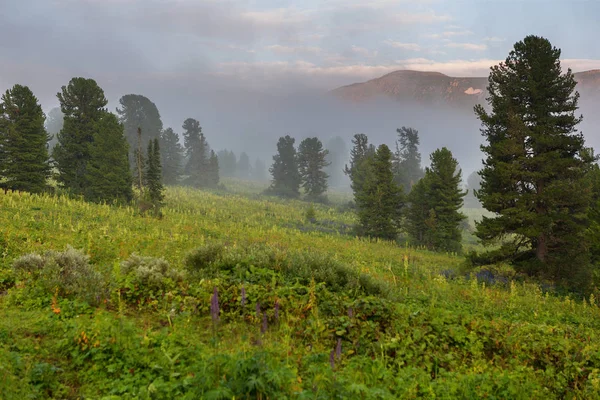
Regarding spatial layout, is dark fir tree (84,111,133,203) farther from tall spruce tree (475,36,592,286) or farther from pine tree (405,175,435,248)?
tall spruce tree (475,36,592,286)

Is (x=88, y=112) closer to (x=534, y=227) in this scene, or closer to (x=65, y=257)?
(x=65, y=257)

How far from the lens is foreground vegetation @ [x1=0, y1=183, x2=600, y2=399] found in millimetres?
3861

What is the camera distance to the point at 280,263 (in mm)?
8148

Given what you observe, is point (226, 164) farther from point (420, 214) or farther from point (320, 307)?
point (320, 307)

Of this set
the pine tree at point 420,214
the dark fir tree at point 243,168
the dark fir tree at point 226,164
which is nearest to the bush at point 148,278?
the pine tree at point 420,214

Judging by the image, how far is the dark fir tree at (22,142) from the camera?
22.4 meters

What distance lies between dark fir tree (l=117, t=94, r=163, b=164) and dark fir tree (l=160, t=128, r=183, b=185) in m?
1.77

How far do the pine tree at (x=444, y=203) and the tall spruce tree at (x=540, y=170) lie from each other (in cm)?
990

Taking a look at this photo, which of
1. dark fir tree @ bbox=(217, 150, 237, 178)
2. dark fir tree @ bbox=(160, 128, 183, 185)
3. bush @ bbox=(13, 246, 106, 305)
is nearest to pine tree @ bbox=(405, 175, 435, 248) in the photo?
bush @ bbox=(13, 246, 106, 305)

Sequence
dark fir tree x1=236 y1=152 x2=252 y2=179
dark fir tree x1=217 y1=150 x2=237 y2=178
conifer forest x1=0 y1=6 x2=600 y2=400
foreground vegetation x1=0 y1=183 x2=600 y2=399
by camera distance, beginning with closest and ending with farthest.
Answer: foreground vegetation x1=0 y1=183 x2=600 y2=399 → conifer forest x1=0 y1=6 x2=600 y2=400 → dark fir tree x1=217 y1=150 x2=237 y2=178 → dark fir tree x1=236 y1=152 x2=252 y2=179

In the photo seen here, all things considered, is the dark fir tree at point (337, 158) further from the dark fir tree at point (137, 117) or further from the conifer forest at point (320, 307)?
the conifer forest at point (320, 307)

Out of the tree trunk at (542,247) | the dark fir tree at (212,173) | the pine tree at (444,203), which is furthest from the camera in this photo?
the dark fir tree at (212,173)

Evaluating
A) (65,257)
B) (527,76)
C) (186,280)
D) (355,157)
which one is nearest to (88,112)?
(65,257)

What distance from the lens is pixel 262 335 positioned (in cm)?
531
